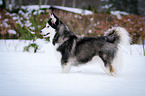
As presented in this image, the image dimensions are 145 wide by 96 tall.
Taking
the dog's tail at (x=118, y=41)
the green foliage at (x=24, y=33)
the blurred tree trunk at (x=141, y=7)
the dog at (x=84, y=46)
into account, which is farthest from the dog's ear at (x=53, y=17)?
the blurred tree trunk at (x=141, y=7)

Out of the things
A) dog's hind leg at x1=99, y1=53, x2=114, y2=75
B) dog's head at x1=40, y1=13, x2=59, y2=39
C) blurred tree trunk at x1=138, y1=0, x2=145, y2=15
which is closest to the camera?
dog's hind leg at x1=99, y1=53, x2=114, y2=75

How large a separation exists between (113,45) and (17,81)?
1.84m

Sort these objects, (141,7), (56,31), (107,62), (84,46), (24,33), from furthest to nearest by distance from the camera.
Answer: (141,7), (24,33), (56,31), (84,46), (107,62)

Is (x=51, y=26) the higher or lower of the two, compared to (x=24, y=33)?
higher

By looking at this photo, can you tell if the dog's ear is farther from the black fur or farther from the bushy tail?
the bushy tail

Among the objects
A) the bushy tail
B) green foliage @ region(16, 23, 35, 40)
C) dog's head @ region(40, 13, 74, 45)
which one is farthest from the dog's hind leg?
green foliage @ region(16, 23, 35, 40)

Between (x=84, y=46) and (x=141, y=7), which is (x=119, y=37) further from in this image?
(x=141, y=7)

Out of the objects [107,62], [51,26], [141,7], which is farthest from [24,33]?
[141,7]

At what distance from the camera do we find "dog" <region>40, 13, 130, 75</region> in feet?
9.57

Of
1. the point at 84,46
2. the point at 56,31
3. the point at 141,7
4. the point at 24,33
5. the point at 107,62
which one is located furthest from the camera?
the point at 141,7

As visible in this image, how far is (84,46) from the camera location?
10.2 feet

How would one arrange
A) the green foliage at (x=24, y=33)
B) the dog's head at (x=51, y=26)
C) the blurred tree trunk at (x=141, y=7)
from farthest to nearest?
the blurred tree trunk at (x=141, y=7), the green foliage at (x=24, y=33), the dog's head at (x=51, y=26)

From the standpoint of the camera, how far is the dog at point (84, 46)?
2918 mm

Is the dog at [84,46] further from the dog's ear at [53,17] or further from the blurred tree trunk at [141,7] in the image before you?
the blurred tree trunk at [141,7]
